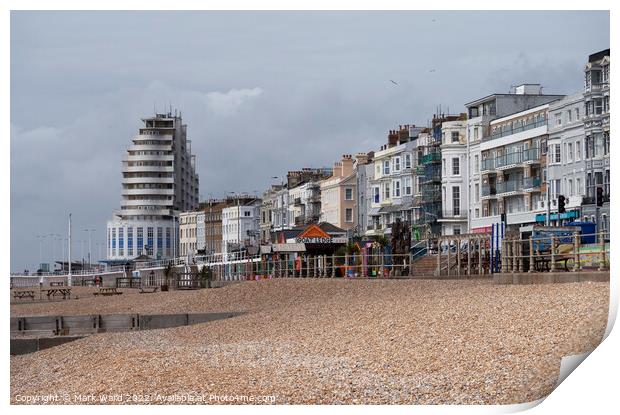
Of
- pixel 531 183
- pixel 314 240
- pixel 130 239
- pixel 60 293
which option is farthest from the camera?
pixel 130 239

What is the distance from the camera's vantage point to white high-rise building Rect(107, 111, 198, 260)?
316 feet

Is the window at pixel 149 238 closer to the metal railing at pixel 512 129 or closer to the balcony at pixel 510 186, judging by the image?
the metal railing at pixel 512 129

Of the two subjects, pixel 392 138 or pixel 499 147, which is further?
pixel 392 138

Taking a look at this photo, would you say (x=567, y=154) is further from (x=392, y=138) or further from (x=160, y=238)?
(x=160, y=238)

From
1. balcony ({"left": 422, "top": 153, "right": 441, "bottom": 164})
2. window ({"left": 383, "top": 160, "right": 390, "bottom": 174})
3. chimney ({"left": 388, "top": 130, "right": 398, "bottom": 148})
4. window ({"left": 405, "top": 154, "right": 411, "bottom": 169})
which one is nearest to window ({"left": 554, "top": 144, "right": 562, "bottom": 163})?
balcony ({"left": 422, "top": 153, "right": 441, "bottom": 164})

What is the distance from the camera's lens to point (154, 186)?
107m

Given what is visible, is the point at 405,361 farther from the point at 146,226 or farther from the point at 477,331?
the point at 146,226

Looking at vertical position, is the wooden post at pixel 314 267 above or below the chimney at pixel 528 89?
below

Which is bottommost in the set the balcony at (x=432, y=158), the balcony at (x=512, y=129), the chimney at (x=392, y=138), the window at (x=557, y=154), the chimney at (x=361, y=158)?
the window at (x=557, y=154)

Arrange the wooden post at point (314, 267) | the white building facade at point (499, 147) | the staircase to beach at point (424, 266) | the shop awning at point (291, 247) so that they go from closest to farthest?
the staircase to beach at point (424, 266), the wooden post at point (314, 267), the shop awning at point (291, 247), the white building facade at point (499, 147)

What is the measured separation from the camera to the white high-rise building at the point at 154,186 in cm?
9644

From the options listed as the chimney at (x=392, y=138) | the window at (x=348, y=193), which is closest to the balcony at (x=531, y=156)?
the chimney at (x=392, y=138)

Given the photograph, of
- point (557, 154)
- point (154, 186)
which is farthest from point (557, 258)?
point (154, 186)
